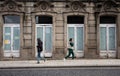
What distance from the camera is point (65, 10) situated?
90.3ft

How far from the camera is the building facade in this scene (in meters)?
27.4

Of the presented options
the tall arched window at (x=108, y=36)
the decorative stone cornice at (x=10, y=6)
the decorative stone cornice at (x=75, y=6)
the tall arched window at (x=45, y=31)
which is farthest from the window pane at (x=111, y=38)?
the decorative stone cornice at (x=10, y=6)

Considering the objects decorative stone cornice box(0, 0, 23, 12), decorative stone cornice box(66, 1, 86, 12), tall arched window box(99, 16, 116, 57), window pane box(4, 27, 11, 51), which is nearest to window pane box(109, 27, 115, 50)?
tall arched window box(99, 16, 116, 57)

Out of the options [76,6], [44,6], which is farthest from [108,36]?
[44,6]

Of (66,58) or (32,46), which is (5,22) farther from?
(66,58)

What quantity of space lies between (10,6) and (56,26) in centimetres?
375

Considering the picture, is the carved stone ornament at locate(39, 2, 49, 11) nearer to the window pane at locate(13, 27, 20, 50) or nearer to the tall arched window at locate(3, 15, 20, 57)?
the tall arched window at locate(3, 15, 20, 57)

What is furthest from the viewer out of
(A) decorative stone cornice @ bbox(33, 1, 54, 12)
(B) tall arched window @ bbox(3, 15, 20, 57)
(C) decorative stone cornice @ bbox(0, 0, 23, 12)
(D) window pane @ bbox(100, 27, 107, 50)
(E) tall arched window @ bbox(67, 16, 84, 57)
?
(D) window pane @ bbox(100, 27, 107, 50)

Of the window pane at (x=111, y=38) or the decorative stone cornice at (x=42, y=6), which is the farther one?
the window pane at (x=111, y=38)

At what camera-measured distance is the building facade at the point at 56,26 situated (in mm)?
27391

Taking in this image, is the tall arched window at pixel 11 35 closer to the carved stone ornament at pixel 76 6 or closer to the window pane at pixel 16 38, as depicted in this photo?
the window pane at pixel 16 38

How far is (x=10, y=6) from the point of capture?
27328mm

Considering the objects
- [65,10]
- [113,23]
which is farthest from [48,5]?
[113,23]

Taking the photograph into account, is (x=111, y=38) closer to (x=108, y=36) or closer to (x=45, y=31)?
(x=108, y=36)
